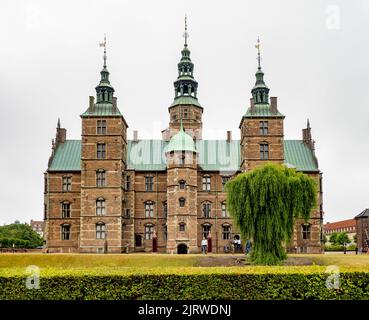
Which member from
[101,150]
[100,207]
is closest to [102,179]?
[100,207]

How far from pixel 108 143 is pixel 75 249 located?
41.2 ft

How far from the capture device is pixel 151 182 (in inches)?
2258

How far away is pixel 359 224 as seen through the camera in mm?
71625

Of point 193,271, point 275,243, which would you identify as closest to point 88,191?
point 275,243

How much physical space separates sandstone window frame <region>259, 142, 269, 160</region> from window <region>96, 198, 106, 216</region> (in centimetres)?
1806

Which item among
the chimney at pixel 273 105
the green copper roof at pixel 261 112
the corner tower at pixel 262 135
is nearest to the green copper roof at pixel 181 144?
the corner tower at pixel 262 135

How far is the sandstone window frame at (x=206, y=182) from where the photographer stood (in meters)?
57.1

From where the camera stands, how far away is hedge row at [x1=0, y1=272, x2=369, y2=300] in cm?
2048

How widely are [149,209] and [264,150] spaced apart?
14883 millimetres

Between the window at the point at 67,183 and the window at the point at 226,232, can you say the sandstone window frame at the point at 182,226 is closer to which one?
the window at the point at 226,232

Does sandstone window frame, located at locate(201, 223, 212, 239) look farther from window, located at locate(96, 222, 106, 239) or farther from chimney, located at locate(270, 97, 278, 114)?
chimney, located at locate(270, 97, 278, 114)

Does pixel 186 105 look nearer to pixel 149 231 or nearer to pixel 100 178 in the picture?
pixel 100 178

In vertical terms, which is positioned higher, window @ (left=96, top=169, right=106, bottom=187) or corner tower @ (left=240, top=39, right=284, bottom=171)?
corner tower @ (left=240, top=39, right=284, bottom=171)

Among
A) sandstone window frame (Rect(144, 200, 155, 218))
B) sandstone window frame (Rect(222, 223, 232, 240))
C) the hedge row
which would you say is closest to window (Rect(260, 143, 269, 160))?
sandstone window frame (Rect(222, 223, 232, 240))
